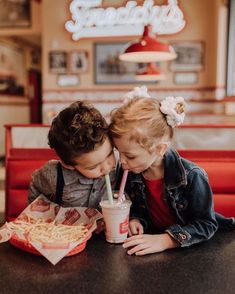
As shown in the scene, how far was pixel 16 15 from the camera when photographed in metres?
8.06

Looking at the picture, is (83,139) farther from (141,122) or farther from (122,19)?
(122,19)

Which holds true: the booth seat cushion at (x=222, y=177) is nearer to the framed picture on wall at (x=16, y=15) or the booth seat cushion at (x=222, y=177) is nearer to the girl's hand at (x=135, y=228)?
the girl's hand at (x=135, y=228)

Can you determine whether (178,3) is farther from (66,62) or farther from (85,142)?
(85,142)

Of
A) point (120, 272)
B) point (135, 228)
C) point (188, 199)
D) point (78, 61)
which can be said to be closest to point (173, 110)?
point (188, 199)

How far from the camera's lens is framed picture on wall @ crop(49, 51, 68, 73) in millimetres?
7441

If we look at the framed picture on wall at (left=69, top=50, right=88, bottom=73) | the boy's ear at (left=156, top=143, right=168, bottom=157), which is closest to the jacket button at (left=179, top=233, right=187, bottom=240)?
the boy's ear at (left=156, top=143, right=168, bottom=157)

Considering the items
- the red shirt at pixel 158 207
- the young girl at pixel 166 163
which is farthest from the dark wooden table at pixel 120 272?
the red shirt at pixel 158 207

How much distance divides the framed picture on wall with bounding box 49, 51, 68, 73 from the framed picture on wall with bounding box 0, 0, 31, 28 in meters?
1.20

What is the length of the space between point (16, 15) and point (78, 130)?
7.68m

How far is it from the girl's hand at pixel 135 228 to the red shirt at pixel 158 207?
0.13 metres

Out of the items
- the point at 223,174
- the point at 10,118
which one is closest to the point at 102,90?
the point at 10,118

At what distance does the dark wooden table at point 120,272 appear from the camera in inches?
32.5

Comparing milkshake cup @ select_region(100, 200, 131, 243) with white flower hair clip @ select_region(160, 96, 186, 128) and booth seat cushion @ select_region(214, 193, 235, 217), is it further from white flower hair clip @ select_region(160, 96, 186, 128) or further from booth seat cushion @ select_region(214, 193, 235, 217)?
booth seat cushion @ select_region(214, 193, 235, 217)

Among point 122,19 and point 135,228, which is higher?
point 122,19
